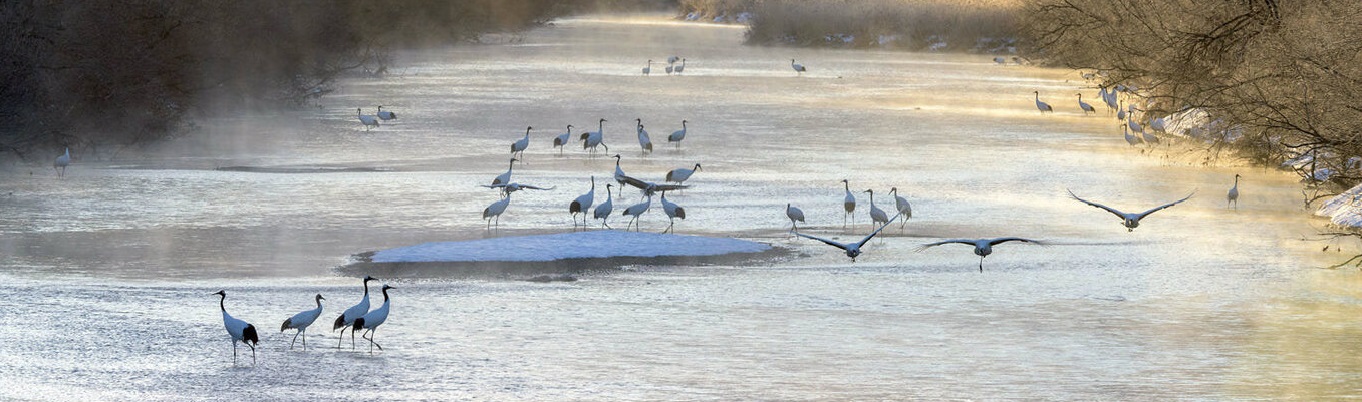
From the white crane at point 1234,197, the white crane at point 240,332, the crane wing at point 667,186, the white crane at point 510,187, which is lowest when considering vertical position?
the white crane at point 240,332

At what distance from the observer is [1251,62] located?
1998 cm

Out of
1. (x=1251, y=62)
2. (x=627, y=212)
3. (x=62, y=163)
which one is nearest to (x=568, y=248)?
(x=627, y=212)

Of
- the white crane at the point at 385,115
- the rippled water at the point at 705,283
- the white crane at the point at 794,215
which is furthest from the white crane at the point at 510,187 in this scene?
the white crane at the point at 385,115

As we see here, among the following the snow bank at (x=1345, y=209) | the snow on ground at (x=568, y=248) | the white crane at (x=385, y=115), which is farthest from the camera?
the white crane at (x=385, y=115)

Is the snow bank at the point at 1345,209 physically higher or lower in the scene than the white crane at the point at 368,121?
lower

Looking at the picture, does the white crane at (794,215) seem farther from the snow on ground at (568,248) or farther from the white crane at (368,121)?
the white crane at (368,121)

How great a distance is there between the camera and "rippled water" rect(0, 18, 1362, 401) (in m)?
9.76

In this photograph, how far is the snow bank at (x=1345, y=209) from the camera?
642 inches

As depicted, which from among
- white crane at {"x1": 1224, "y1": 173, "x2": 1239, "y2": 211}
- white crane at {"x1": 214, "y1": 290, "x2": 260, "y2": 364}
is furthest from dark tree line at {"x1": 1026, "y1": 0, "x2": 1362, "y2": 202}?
white crane at {"x1": 214, "y1": 290, "x2": 260, "y2": 364}

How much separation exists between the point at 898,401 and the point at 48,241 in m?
8.75

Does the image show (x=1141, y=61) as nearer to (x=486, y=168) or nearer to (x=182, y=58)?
(x=486, y=168)

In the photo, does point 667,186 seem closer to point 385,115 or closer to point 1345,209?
point 1345,209

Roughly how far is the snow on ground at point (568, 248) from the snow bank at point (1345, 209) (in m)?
5.75

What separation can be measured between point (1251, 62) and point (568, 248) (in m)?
9.51
